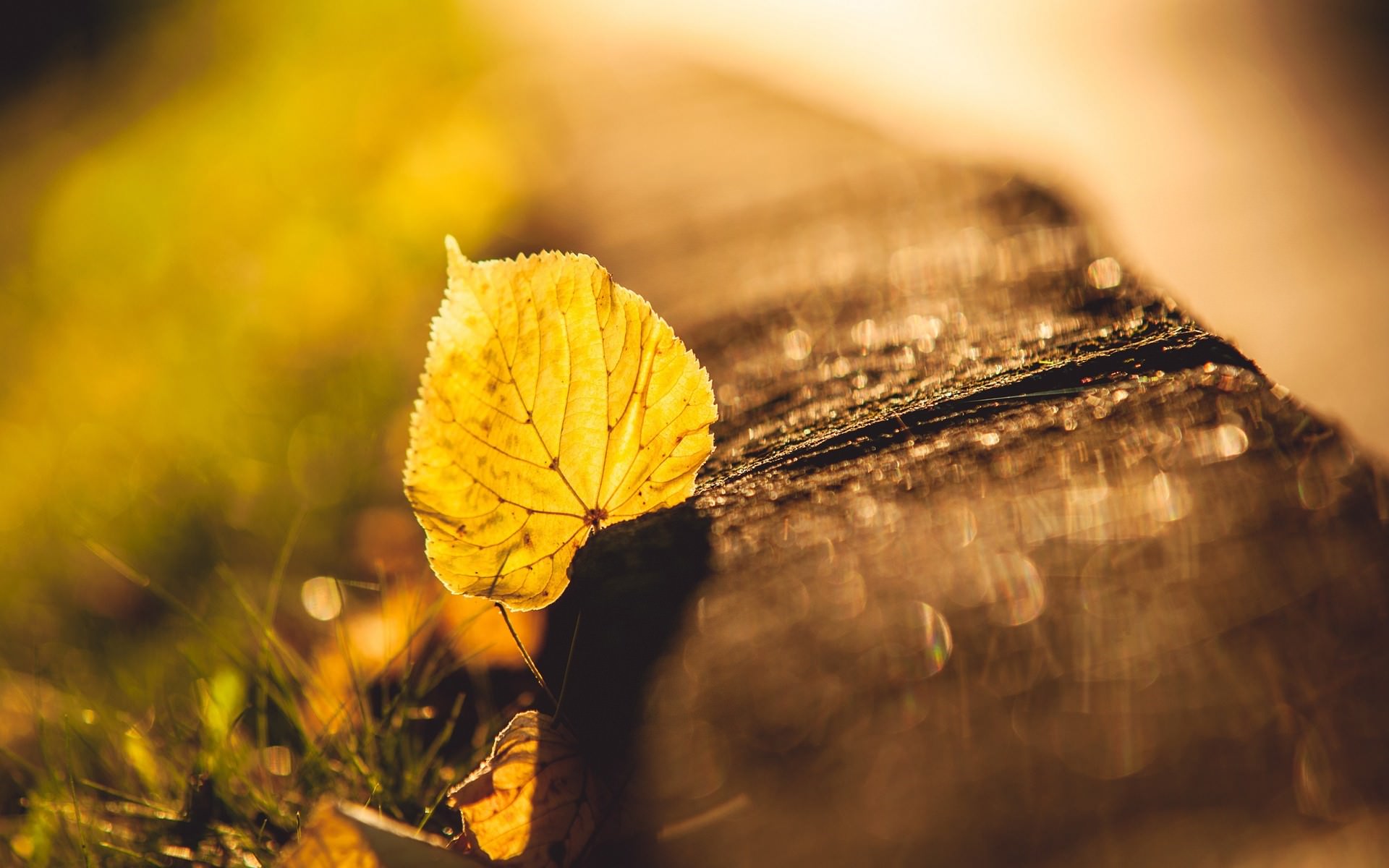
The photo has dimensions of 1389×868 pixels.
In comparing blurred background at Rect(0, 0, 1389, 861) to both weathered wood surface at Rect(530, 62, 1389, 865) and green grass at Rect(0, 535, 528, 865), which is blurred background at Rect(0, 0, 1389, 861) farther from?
weathered wood surface at Rect(530, 62, 1389, 865)

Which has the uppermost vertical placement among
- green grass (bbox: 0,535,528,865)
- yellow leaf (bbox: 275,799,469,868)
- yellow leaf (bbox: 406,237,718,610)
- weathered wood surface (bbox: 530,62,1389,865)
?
yellow leaf (bbox: 406,237,718,610)

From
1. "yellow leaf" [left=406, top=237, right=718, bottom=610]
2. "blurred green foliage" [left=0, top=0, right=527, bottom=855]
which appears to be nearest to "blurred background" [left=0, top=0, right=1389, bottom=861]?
"blurred green foliage" [left=0, top=0, right=527, bottom=855]

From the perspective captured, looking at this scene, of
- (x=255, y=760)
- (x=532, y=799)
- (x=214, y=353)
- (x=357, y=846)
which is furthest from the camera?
(x=214, y=353)

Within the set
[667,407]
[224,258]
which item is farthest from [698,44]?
[667,407]

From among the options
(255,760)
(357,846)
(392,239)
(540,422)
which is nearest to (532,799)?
(357,846)

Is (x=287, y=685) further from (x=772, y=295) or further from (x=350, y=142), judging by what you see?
(x=350, y=142)

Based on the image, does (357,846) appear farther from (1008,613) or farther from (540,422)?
(1008,613)

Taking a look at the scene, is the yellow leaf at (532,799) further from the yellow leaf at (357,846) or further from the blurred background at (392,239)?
the blurred background at (392,239)
